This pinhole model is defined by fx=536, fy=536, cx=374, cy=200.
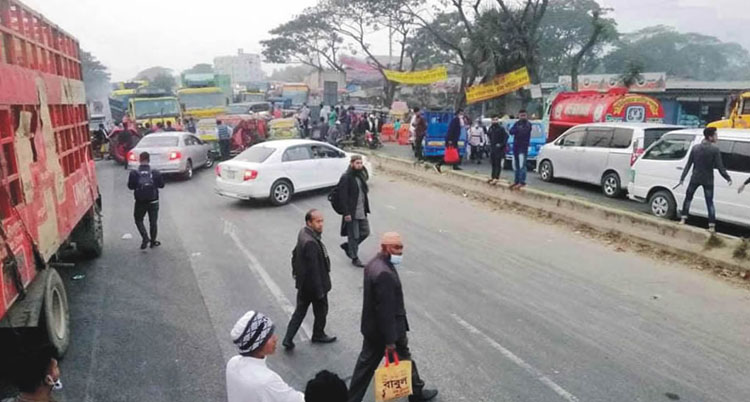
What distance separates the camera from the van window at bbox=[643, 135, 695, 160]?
989cm

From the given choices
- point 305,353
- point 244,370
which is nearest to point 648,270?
point 305,353

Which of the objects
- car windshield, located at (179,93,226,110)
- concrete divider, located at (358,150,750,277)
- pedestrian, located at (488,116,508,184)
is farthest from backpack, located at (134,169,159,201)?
car windshield, located at (179,93,226,110)

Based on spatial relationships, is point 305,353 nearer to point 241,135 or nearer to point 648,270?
point 648,270

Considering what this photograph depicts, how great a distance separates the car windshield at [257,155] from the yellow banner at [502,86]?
10.8m

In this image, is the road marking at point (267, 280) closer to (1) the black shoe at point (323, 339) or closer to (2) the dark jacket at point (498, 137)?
(1) the black shoe at point (323, 339)

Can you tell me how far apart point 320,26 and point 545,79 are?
71.0 feet

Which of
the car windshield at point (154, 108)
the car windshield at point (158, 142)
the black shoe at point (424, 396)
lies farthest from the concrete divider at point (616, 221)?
the car windshield at point (154, 108)

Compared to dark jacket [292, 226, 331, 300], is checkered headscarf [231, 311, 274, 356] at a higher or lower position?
higher

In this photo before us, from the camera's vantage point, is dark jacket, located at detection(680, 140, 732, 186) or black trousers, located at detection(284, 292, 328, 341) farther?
dark jacket, located at detection(680, 140, 732, 186)

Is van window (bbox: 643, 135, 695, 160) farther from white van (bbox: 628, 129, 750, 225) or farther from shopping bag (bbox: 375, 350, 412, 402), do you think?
shopping bag (bbox: 375, 350, 412, 402)

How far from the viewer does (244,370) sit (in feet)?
9.46

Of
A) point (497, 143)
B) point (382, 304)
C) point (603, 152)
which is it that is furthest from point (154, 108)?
point (382, 304)

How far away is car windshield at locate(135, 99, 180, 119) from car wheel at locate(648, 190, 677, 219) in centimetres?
2093

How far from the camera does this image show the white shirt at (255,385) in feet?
9.20
